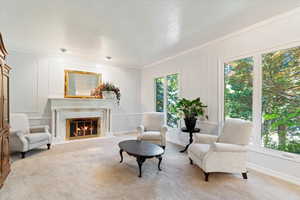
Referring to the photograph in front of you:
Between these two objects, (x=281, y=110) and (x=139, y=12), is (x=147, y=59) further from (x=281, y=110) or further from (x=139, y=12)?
(x=281, y=110)

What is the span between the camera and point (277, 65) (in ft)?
8.95

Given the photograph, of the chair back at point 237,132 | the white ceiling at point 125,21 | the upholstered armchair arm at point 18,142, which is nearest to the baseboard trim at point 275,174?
the chair back at point 237,132

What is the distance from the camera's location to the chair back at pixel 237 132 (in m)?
2.61

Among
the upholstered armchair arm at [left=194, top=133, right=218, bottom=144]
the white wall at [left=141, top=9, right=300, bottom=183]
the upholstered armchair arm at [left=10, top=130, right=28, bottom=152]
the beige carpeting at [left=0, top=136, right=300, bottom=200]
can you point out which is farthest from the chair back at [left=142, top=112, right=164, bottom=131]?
the upholstered armchair arm at [left=10, top=130, right=28, bottom=152]

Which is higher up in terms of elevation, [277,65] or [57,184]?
[277,65]

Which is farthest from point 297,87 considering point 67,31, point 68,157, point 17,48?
point 17,48

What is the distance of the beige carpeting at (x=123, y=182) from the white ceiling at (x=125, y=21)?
265cm

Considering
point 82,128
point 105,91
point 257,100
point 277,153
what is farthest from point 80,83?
point 277,153

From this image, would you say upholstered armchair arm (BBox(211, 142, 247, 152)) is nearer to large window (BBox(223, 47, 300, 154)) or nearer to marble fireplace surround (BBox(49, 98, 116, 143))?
large window (BBox(223, 47, 300, 154))

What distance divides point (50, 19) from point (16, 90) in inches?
111

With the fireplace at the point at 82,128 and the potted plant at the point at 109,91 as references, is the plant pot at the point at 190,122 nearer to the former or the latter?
the potted plant at the point at 109,91

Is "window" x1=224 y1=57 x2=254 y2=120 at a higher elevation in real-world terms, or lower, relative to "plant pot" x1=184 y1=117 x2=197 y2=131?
higher

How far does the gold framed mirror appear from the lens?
5016 millimetres

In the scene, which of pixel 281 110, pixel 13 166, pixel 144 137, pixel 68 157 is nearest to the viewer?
pixel 281 110
